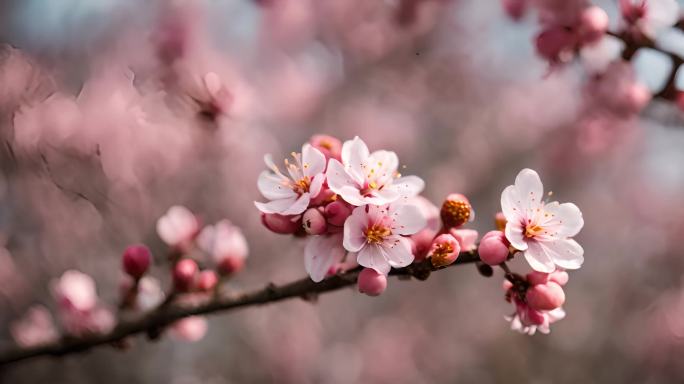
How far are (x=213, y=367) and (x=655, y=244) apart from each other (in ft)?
7.73

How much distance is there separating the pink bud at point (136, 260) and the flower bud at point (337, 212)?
1.61ft

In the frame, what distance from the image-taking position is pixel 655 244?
3.10m

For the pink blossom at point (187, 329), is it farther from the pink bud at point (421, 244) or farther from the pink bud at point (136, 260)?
the pink bud at point (421, 244)

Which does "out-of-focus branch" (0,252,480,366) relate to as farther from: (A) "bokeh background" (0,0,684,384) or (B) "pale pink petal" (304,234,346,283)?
(A) "bokeh background" (0,0,684,384)

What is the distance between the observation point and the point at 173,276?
110cm

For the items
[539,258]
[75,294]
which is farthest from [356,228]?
[75,294]

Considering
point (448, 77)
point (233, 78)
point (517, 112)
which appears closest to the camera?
point (233, 78)

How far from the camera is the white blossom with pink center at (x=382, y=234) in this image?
77 centimetres

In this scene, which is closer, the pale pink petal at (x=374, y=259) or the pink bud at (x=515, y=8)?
the pale pink petal at (x=374, y=259)

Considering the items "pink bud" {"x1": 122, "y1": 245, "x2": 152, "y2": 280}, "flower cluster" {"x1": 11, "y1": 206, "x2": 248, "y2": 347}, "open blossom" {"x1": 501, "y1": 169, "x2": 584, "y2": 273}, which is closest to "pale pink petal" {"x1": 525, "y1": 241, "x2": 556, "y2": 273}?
"open blossom" {"x1": 501, "y1": 169, "x2": 584, "y2": 273}

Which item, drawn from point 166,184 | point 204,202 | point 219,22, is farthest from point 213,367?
point 219,22

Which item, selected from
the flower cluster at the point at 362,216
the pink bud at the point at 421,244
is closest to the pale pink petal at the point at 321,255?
the flower cluster at the point at 362,216

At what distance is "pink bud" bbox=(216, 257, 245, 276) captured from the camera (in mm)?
1198

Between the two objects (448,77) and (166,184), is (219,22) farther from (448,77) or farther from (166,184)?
(448,77)
